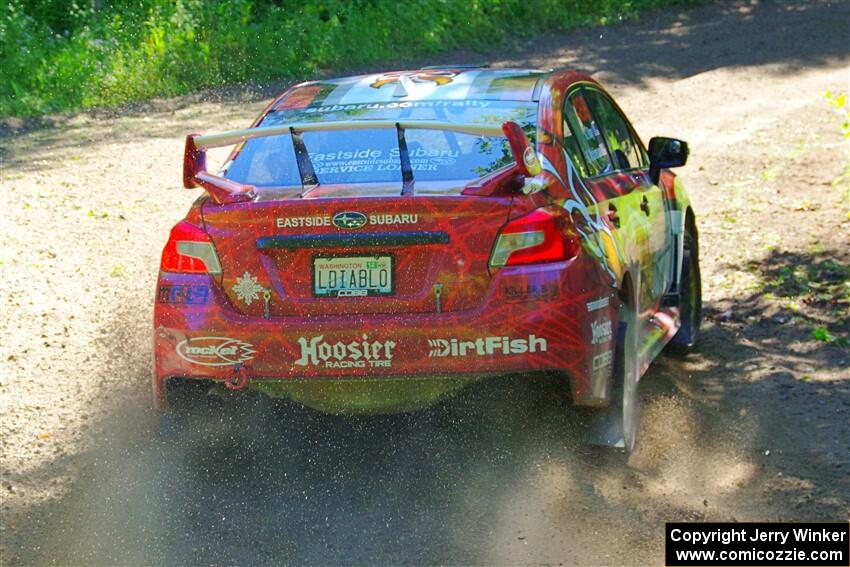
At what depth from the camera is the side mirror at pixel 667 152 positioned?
6.70m

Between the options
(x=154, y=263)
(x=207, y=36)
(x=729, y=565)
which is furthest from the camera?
(x=207, y=36)

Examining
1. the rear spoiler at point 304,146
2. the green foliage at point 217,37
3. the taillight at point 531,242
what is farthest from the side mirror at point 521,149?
the green foliage at point 217,37

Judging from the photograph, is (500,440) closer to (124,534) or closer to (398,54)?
(124,534)

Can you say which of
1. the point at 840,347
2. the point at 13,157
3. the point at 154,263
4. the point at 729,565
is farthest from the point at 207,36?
the point at 729,565

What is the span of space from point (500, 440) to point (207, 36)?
1495 centimetres

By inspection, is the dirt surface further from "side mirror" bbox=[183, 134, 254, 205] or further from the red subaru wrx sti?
"side mirror" bbox=[183, 134, 254, 205]

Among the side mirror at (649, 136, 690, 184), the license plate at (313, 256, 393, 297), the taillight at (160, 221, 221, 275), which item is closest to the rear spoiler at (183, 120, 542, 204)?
the taillight at (160, 221, 221, 275)

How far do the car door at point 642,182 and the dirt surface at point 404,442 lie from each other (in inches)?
26.9

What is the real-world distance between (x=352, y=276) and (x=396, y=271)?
0.19 metres

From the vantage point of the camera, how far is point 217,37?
19.3 metres

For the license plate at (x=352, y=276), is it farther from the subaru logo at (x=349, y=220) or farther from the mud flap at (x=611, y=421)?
the mud flap at (x=611, y=421)

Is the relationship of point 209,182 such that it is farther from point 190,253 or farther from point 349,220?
point 349,220

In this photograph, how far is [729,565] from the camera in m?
4.66

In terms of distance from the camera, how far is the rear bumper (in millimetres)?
4941
